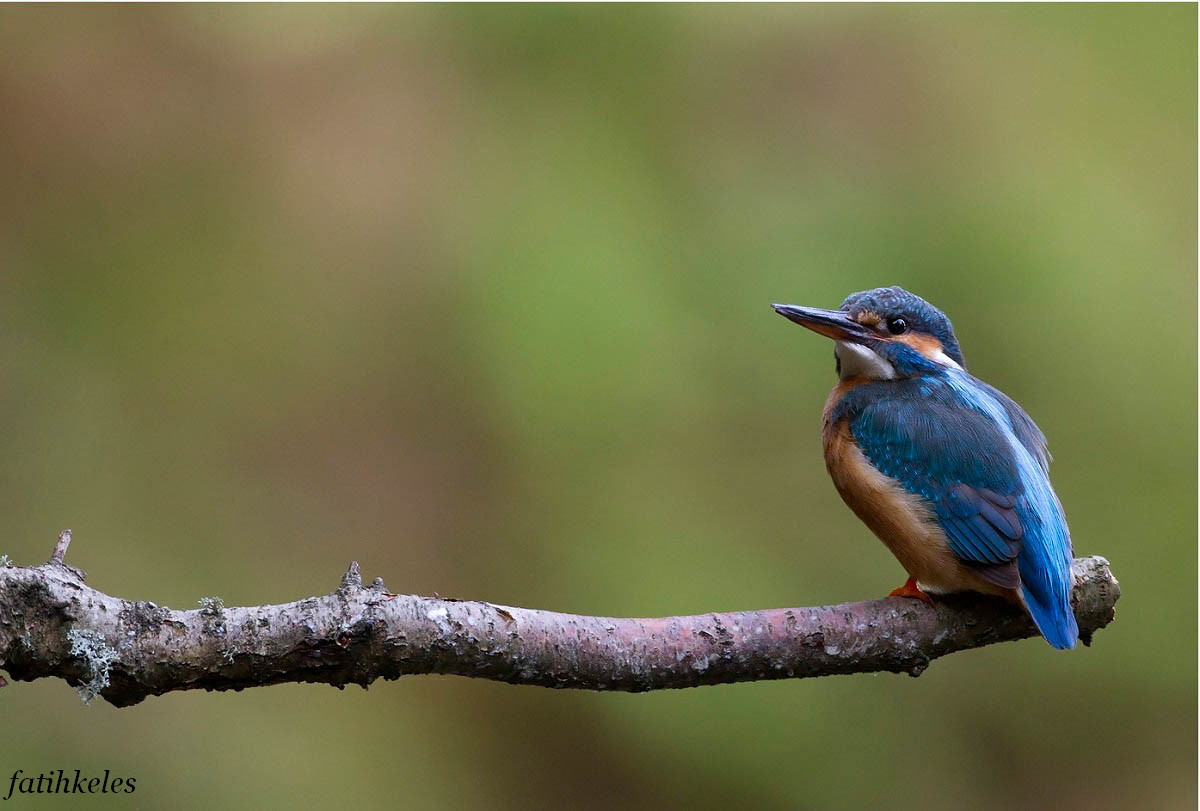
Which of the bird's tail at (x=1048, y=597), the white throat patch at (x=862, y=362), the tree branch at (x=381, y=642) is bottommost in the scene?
the tree branch at (x=381, y=642)

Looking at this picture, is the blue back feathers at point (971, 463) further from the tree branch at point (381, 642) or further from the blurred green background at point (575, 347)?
the blurred green background at point (575, 347)

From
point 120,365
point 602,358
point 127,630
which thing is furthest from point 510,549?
point 127,630

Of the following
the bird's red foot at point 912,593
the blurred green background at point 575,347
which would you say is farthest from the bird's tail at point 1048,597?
the blurred green background at point 575,347

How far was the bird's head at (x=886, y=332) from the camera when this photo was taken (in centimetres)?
215

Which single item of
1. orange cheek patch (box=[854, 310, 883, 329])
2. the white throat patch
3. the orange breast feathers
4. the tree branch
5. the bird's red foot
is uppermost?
orange cheek patch (box=[854, 310, 883, 329])

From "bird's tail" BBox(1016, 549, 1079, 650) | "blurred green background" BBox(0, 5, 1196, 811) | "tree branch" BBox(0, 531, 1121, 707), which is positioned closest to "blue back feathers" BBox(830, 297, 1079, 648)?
"bird's tail" BBox(1016, 549, 1079, 650)

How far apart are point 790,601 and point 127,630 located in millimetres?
1819

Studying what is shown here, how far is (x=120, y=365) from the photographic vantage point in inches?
116

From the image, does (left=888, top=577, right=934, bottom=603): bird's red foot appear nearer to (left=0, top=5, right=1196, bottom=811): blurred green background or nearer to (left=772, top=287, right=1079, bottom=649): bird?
(left=772, top=287, right=1079, bottom=649): bird

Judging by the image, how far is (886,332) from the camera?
2178 millimetres

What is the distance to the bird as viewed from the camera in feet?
5.91

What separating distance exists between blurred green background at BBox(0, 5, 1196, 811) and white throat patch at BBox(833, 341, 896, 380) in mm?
723

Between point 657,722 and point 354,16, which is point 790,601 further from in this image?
point 354,16

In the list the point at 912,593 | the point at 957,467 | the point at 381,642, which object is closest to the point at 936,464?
the point at 957,467
